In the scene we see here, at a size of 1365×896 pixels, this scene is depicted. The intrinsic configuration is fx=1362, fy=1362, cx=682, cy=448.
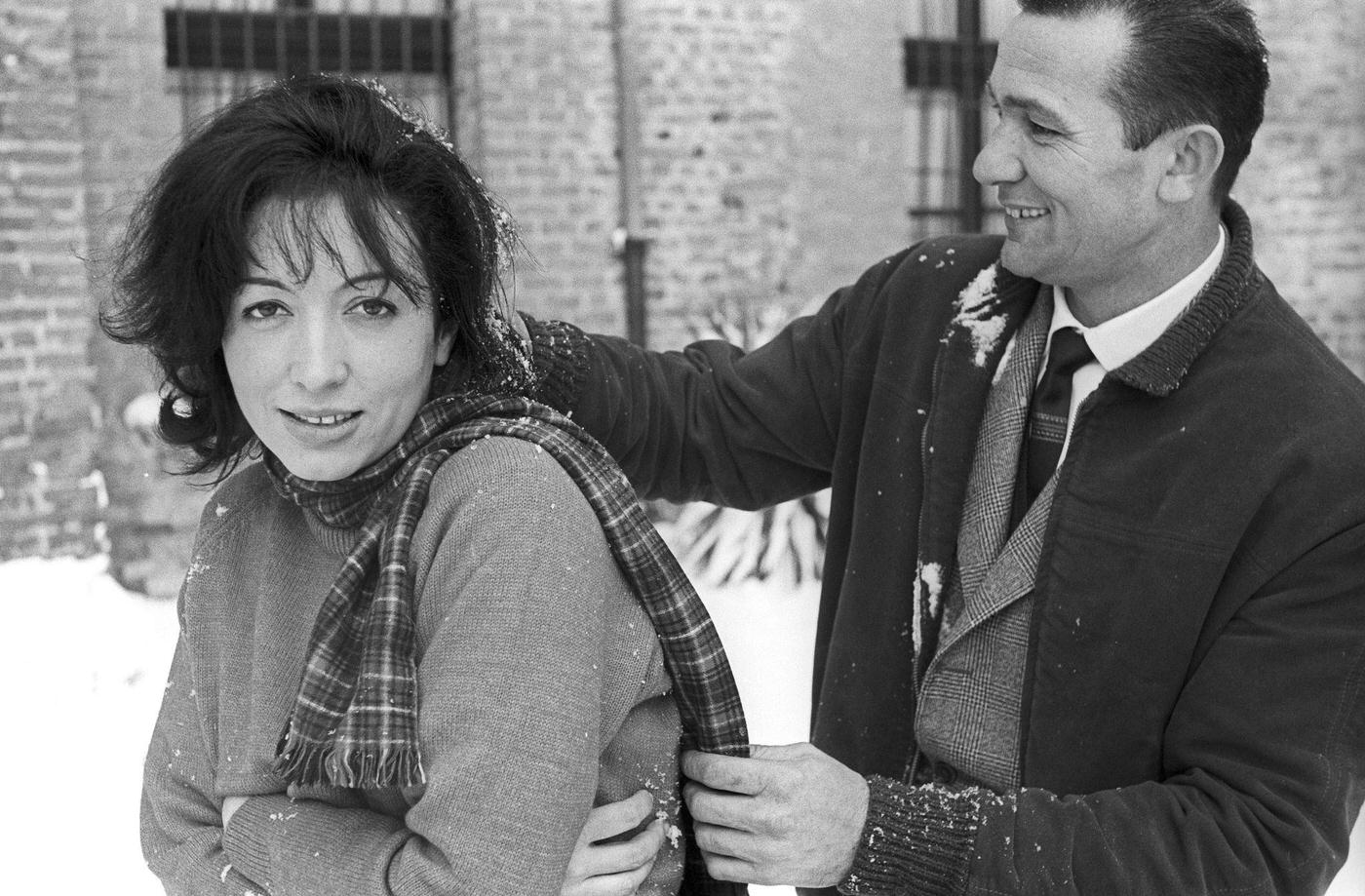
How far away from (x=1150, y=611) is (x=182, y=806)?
49.4 inches

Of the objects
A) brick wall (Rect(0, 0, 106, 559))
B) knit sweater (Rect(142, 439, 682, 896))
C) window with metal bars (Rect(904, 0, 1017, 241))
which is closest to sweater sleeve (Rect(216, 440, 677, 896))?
knit sweater (Rect(142, 439, 682, 896))

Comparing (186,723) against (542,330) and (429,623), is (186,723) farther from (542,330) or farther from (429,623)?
(542,330)

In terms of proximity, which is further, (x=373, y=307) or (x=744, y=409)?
(x=744, y=409)

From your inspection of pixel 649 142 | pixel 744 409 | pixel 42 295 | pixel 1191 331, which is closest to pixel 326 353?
pixel 744 409

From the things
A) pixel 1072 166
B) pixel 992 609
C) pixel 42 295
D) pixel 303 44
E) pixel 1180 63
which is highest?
pixel 303 44

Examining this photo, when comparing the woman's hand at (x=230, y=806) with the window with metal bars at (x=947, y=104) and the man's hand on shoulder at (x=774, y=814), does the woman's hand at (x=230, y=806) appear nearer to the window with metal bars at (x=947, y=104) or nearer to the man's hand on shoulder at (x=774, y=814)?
the man's hand on shoulder at (x=774, y=814)

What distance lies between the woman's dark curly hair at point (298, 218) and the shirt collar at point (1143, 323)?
95cm

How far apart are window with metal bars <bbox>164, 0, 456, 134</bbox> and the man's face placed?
407 centimetres

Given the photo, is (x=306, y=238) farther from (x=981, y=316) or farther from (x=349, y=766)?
(x=981, y=316)

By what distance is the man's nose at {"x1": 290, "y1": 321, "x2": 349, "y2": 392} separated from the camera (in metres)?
1.44

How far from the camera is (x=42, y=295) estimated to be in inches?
199

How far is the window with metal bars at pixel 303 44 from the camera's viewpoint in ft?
18.8

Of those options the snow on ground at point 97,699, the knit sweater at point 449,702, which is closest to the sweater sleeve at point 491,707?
the knit sweater at point 449,702

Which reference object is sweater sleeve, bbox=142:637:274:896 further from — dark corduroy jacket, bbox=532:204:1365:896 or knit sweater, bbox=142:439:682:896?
dark corduroy jacket, bbox=532:204:1365:896
